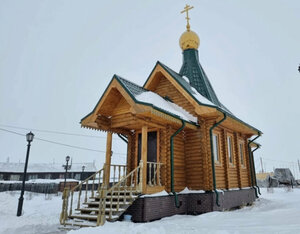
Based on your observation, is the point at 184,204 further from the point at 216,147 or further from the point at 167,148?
the point at 216,147

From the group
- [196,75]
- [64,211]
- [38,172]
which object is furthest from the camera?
[38,172]

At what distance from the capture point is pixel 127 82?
837cm

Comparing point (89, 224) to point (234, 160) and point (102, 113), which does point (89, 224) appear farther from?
point (234, 160)

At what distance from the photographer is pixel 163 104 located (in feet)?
28.7

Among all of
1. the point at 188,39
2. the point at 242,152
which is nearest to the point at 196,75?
the point at 188,39

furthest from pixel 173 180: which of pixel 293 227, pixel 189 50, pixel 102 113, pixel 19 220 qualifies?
pixel 189 50

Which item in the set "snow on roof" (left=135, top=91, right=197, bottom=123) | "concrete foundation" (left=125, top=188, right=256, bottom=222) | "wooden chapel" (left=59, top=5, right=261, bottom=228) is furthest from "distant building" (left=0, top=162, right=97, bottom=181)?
"snow on roof" (left=135, top=91, right=197, bottom=123)

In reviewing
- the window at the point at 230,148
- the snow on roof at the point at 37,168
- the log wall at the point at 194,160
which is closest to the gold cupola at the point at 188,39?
the window at the point at 230,148

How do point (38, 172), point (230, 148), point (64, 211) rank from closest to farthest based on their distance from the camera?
point (64, 211)
point (230, 148)
point (38, 172)

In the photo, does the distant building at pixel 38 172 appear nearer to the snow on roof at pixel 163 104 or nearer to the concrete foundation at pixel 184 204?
the concrete foundation at pixel 184 204

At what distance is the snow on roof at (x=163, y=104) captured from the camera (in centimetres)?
789

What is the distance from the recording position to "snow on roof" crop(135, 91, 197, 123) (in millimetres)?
7895

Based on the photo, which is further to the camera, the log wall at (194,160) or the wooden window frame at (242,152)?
the wooden window frame at (242,152)

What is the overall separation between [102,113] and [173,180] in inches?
138
